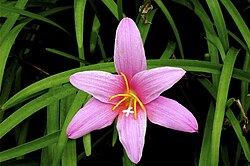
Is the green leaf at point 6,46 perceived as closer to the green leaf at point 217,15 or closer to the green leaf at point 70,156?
the green leaf at point 70,156

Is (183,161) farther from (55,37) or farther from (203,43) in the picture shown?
(55,37)

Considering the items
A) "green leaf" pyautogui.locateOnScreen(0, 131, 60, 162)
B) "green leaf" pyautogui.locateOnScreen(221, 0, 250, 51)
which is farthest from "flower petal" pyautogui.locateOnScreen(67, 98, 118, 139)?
"green leaf" pyautogui.locateOnScreen(221, 0, 250, 51)

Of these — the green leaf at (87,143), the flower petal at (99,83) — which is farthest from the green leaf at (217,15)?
the green leaf at (87,143)

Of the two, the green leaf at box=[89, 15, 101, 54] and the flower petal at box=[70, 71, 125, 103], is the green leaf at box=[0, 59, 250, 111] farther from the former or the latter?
the green leaf at box=[89, 15, 101, 54]

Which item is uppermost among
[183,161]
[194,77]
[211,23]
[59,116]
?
[211,23]

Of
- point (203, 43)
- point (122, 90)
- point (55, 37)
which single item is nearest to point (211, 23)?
point (203, 43)

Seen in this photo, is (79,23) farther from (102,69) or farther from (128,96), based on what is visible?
(128,96)
